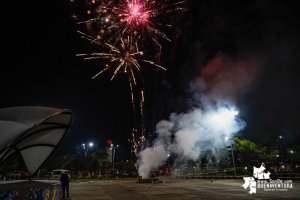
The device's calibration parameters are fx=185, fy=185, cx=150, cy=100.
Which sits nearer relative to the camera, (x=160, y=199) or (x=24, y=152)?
(x=160, y=199)

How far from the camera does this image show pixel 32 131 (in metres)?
9.74

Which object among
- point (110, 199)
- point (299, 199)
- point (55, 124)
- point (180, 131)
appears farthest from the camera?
point (180, 131)

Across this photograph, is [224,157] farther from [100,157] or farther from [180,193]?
[180,193]

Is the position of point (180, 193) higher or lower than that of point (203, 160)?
higher

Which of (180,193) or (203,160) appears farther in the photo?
(203,160)

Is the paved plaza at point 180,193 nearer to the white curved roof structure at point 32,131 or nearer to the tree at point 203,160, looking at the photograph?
the white curved roof structure at point 32,131

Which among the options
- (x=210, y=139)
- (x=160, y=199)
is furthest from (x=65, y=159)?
(x=160, y=199)

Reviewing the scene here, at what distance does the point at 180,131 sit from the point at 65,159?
33996 millimetres

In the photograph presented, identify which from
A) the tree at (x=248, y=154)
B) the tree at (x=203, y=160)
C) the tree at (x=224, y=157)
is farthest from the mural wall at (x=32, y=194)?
the tree at (x=203, y=160)

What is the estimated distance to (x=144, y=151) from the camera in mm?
35312

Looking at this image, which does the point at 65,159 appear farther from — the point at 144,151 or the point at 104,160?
the point at 144,151

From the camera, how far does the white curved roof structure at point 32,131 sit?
22.9 ft

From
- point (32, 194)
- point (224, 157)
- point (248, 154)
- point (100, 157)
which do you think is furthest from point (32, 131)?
point (100, 157)

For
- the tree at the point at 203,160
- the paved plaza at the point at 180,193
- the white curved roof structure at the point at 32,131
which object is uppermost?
the white curved roof structure at the point at 32,131
